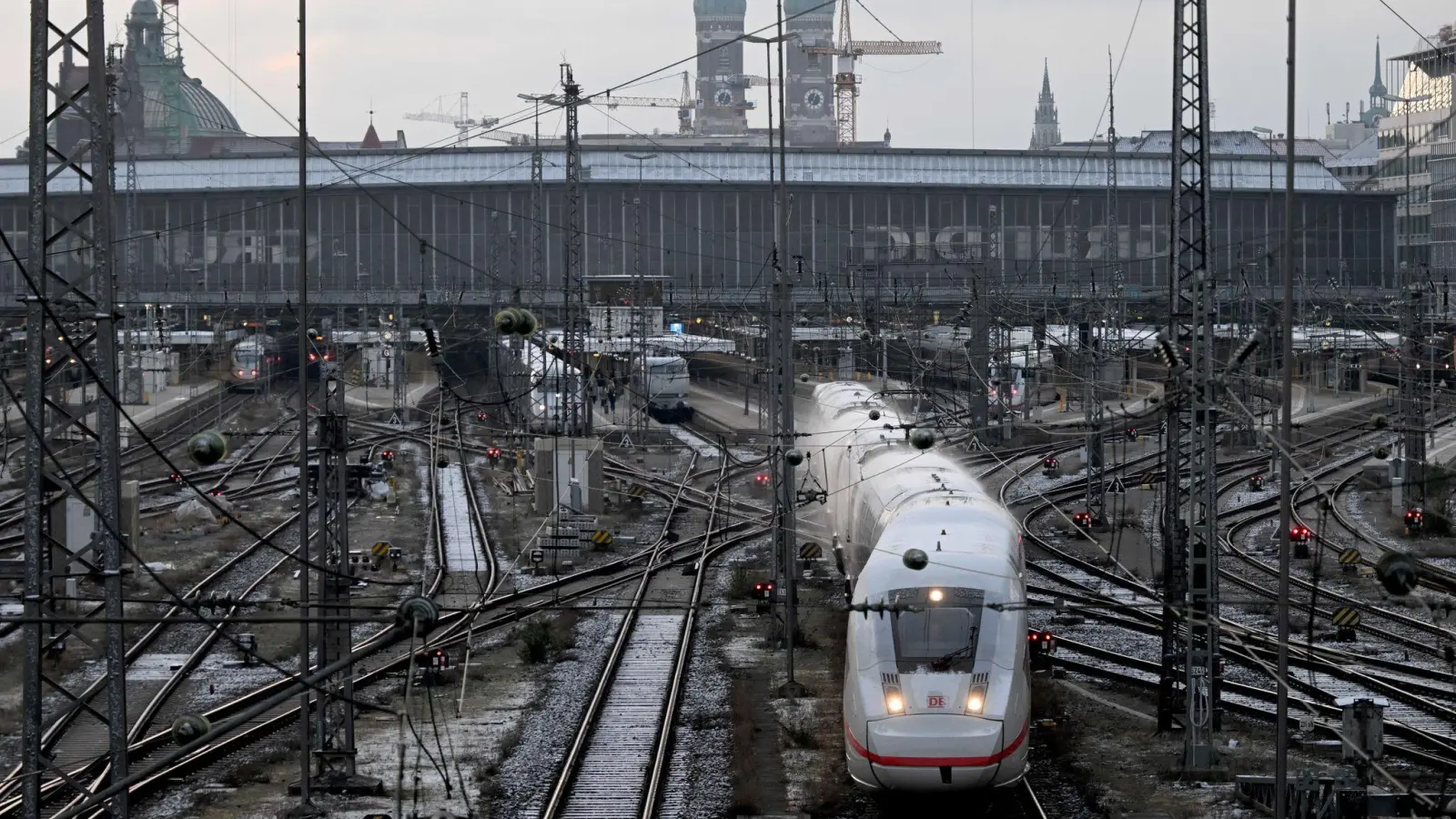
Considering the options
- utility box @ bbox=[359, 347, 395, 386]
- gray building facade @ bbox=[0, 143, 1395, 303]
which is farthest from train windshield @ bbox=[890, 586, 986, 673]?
gray building facade @ bbox=[0, 143, 1395, 303]

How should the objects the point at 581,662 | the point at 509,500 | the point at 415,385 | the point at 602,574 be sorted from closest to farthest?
the point at 581,662 < the point at 602,574 < the point at 509,500 < the point at 415,385

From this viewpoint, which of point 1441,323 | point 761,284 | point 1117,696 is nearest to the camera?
point 1117,696

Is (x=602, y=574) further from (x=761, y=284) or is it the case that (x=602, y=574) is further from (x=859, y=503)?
(x=761, y=284)

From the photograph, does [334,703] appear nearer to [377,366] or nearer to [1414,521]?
[1414,521]

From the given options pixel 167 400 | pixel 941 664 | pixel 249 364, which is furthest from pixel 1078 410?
pixel 941 664

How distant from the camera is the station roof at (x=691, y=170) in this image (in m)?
87.9

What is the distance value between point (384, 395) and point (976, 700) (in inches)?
→ 2325

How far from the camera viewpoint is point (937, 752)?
54.2 ft

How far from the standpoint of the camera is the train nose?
1653 centimetres

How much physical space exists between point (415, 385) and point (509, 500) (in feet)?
111

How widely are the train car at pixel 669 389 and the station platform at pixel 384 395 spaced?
786 centimetres

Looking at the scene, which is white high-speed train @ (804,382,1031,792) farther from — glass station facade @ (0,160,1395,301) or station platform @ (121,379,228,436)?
glass station facade @ (0,160,1395,301)

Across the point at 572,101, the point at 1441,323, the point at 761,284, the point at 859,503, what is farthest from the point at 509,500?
the point at 761,284

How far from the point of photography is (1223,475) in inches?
1916
